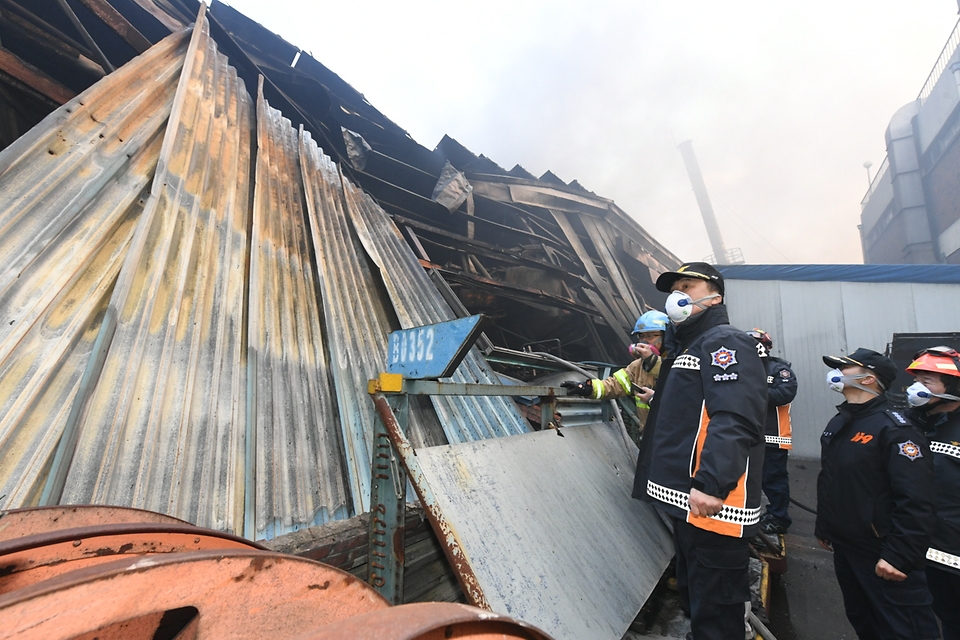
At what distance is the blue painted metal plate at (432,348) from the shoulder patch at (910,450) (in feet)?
7.85

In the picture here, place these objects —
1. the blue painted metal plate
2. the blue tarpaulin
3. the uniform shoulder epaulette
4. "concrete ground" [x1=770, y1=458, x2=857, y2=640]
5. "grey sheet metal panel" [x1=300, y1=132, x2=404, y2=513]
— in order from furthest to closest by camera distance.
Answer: the blue tarpaulin → "concrete ground" [x1=770, y1=458, x2=857, y2=640] → the uniform shoulder epaulette → "grey sheet metal panel" [x1=300, y1=132, x2=404, y2=513] → the blue painted metal plate

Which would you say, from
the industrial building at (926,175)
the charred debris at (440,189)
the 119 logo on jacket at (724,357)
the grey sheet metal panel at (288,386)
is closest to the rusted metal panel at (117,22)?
the charred debris at (440,189)

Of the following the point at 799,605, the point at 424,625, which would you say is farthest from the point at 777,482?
the point at 424,625

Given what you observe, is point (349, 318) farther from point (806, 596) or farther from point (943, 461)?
point (806, 596)

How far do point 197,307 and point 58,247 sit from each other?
57 centimetres

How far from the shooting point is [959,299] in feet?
24.6

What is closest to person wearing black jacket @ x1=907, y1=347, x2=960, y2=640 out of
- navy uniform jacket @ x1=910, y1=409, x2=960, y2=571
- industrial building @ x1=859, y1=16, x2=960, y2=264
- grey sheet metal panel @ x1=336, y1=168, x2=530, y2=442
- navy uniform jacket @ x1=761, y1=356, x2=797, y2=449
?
navy uniform jacket @ x1=910, y1=409, x2=960, y2=571

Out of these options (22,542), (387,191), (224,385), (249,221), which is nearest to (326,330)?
(224,385)

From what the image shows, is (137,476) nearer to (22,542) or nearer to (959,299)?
(22,542)

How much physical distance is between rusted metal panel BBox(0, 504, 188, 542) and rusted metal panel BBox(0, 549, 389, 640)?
0.40 meters

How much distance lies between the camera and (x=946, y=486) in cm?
224

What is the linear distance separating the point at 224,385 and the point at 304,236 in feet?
5.39

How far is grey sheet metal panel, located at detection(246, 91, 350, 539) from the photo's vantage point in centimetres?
172

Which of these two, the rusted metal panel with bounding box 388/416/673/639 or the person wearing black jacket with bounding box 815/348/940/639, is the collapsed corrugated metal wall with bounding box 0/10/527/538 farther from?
the person wearing black jacket with bounding box 815/348/940/639
